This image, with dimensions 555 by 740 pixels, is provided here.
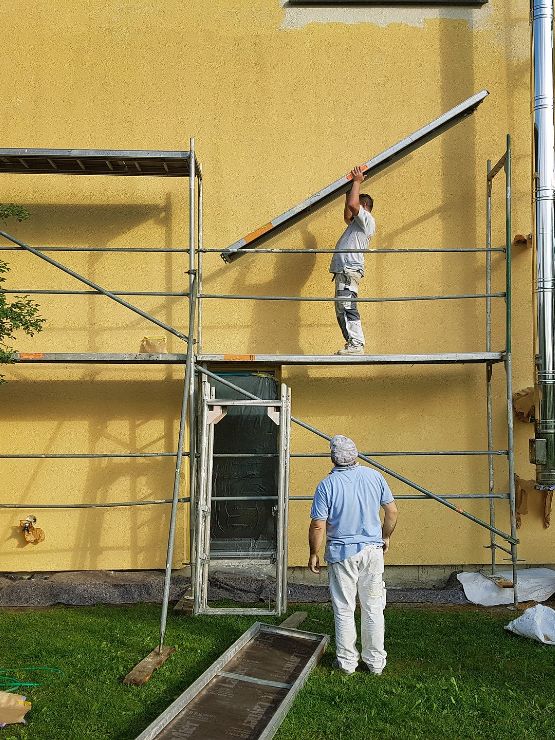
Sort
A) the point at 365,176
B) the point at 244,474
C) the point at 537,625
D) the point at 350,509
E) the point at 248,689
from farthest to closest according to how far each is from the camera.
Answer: the point at 244,474 < the point at 365,176 < the point at 537,625 < the point at 350,509 < the point at 248,689

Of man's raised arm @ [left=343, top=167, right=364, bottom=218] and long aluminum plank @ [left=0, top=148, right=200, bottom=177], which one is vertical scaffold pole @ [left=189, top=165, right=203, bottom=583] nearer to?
long aluminum plank @ [left=0, top=148, right=200, bottom=177]

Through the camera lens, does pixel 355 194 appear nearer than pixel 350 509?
No

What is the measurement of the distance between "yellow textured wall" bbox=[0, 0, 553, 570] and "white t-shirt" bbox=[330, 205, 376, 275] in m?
0.45

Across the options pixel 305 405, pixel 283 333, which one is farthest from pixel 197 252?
pixel 305 405

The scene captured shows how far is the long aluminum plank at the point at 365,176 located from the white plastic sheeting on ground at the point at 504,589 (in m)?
3.53

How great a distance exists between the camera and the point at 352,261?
684 centimetres

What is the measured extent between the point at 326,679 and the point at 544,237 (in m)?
4.23

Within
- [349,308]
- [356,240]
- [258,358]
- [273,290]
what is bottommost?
[258,358]

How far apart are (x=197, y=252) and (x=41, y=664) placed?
141 inches

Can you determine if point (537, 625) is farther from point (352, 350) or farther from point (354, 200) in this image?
point (354, 200)

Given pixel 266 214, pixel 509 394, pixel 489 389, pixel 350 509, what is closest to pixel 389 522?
pixel 350 509

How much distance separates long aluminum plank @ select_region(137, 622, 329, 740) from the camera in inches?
148

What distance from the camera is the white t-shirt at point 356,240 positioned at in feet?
22.4

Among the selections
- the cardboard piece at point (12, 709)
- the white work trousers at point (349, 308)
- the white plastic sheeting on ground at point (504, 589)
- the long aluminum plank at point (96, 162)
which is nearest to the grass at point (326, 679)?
the cardboard piece at point (12, 709)
